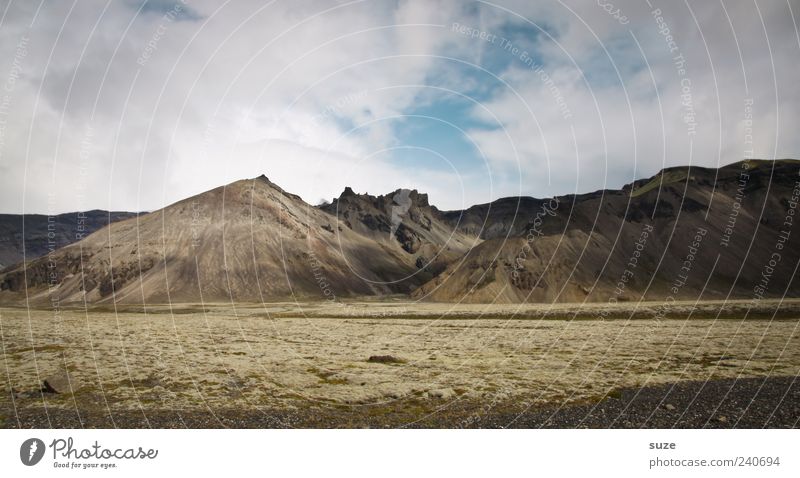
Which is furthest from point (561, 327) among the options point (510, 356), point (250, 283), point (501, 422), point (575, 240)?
point (250, 283)

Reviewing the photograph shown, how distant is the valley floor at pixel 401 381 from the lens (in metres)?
19.5

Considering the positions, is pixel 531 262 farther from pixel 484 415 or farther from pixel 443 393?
pixel 484 415

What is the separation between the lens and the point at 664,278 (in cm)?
14662

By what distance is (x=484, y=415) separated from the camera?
20.0 m

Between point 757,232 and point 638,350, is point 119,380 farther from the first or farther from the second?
point 757,232

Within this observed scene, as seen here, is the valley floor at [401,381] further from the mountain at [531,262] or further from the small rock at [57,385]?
the mountain at [531,262]
